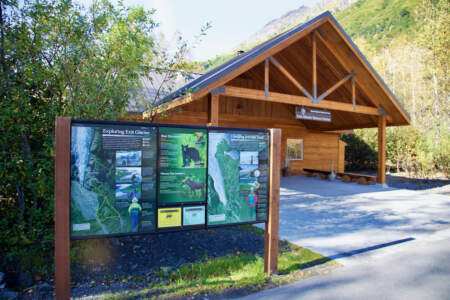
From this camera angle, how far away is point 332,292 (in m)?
3.42

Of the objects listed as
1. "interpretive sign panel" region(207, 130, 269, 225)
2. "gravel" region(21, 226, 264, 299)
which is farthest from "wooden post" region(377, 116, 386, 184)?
"interpretive sign panel" region(207, 130, 269, 225)

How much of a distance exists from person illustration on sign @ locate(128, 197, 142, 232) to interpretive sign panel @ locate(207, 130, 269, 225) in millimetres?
886

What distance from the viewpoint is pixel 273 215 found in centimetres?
392

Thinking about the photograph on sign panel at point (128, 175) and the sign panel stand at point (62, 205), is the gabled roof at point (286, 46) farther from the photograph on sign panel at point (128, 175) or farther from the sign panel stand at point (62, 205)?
the sign panel stand at point (62, 205)

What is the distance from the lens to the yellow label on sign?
3393 millimetres

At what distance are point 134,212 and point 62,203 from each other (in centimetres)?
73

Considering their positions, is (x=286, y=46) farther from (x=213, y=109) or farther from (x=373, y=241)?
(x=373, y=241)

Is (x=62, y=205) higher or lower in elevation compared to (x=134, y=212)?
higher

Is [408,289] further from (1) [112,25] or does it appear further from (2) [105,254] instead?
(1) [112,25]

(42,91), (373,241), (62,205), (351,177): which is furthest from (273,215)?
(351,177)

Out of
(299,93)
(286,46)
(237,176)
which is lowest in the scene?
(237,176)

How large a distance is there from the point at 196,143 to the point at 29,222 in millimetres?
2698

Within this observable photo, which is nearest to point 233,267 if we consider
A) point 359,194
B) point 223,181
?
point 223,181

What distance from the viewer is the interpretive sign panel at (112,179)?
9.91 ft
